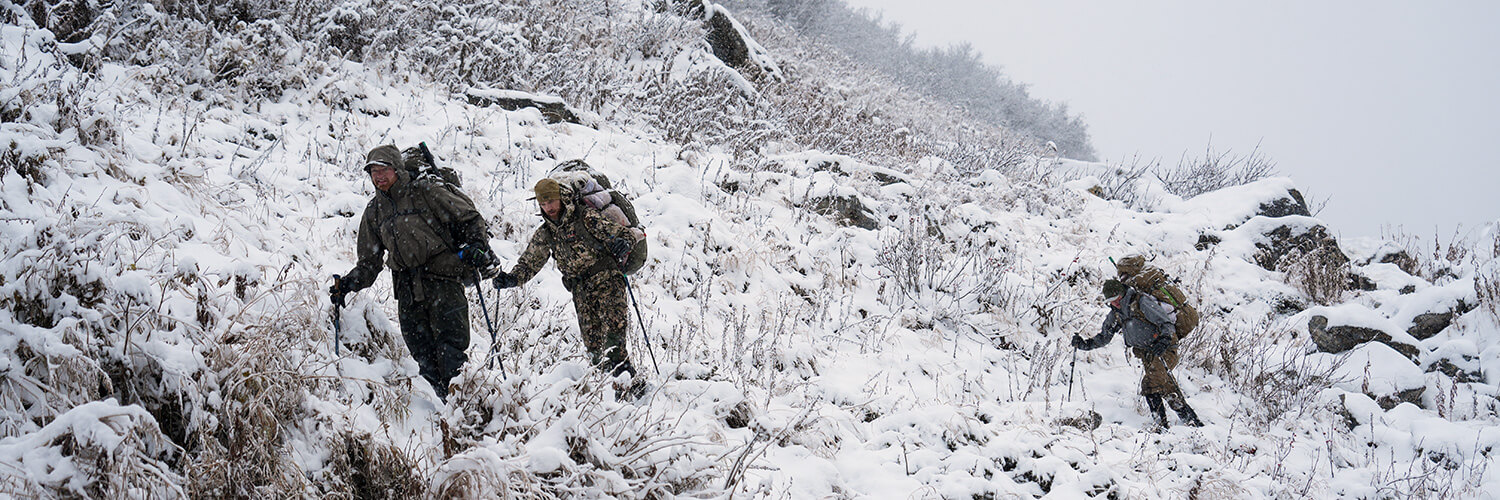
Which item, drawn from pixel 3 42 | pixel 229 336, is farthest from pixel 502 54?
pixel 229 336

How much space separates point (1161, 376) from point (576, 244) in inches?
176

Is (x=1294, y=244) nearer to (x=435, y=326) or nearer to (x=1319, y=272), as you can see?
(x=1319, y=272)

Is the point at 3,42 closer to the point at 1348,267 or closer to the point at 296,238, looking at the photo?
the point at 296,238

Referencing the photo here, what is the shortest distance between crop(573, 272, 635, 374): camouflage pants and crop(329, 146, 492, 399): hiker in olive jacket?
69cm

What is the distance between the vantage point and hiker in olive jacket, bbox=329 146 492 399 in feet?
10.7

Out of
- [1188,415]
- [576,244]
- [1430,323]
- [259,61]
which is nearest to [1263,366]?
[1188,415]

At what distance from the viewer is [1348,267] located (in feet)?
26.1

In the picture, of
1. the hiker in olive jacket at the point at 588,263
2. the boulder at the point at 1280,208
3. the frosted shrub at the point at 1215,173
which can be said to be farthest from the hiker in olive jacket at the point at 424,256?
the frosted shrub at the point at 1215,173

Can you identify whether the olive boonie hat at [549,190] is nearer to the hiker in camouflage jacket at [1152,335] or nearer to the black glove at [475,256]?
the black glove at [475,256]

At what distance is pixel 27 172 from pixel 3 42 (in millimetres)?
2555

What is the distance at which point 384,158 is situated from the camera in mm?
3221

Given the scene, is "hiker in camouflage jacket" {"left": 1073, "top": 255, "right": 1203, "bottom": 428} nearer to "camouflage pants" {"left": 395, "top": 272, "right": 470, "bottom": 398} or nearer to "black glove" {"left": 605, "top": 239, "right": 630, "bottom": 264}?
"black glove" {"left": 605, "top": 239, "right": 630, "bottom": 264}

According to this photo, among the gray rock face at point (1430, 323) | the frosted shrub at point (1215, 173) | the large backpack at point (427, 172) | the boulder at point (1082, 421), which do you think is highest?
the frosted shrub at point (1215, 173)

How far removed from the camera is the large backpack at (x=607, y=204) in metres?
3.76
